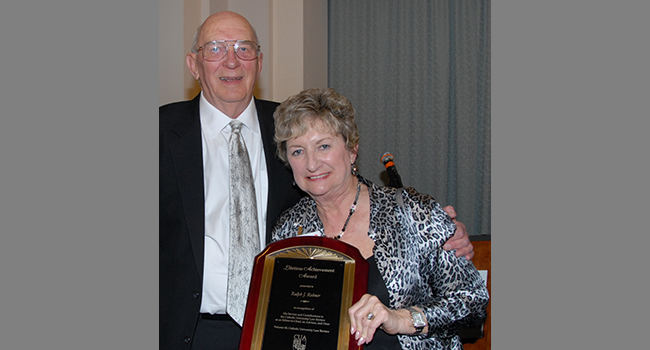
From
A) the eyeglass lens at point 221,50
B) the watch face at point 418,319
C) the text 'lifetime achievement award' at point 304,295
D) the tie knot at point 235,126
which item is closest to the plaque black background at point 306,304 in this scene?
the text 'lifetime achievement award' at point 304,295

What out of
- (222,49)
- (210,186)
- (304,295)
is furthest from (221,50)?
(304,295)

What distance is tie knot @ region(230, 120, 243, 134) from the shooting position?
2.38 meters

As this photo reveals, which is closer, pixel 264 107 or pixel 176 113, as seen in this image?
pixel 176 113

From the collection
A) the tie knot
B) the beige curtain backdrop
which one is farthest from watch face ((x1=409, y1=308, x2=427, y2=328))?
the beige curtain backdrop

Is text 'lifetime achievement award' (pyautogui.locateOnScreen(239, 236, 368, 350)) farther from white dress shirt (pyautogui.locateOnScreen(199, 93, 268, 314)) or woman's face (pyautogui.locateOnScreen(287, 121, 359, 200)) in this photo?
white dress shirt (pyautogui.locateOnScreen(199, 93, 268, 314))

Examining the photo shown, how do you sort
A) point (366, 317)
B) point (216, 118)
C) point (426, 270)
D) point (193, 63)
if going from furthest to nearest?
point (193, 63)
point (216, 118)
point (426, 270)
point (366, 317)

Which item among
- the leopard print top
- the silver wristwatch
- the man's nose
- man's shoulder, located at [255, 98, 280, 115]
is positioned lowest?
the silver wristwatch

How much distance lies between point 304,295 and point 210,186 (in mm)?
751

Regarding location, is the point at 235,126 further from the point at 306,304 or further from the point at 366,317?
the point at 366,317

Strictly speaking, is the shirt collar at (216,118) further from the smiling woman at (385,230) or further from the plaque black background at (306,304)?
the plaque black background at (306,304)

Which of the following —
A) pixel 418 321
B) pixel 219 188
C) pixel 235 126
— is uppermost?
pixel 235 126

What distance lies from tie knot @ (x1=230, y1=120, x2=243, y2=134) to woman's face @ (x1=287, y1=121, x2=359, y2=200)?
421mm

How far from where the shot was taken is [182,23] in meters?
4.16

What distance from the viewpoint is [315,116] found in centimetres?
203
